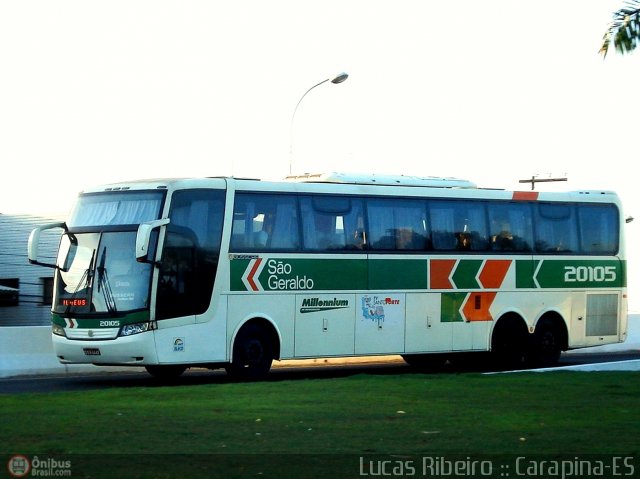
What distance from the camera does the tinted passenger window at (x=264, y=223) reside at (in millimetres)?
21297

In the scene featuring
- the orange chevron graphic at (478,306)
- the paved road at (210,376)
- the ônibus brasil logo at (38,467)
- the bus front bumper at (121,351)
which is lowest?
the paved road at (210,376)

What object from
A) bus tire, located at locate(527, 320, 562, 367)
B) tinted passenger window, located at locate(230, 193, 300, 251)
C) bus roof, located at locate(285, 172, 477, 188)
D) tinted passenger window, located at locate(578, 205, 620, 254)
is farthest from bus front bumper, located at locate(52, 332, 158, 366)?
tinted passenger window, located at locate(578, 205, 620, 254)

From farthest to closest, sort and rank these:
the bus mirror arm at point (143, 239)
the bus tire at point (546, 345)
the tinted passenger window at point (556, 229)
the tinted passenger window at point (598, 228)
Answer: the tinted passenger window at point (598, 228) < the tinted passenger window at point (556, 229) < the bus tire at point (546, 345) < the bus mirror arm at point (143, 239)

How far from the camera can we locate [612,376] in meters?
18.2

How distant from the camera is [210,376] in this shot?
23438 millimetres

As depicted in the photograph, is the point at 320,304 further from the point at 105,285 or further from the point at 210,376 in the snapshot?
the point at 105,285

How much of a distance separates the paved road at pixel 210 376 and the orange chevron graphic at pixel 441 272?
1.93 metres

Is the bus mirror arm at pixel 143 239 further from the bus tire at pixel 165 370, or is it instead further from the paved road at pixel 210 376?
the bus tire at pixel 165 370

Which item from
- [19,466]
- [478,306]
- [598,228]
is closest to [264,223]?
[478,306]

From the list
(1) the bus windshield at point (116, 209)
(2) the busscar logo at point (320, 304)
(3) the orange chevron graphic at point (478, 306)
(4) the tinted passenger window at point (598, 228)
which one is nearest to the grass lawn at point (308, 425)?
(1) the bus windshield at point (116, 209)

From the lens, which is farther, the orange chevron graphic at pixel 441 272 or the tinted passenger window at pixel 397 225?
the orange chevron graphic at pixel 441 272

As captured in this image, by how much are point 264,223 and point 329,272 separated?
1.63 metres

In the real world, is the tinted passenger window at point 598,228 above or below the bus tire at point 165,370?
above

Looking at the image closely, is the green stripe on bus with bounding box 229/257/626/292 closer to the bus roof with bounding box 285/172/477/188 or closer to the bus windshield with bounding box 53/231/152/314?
the bus roof with bounding box 285/172/477/188
